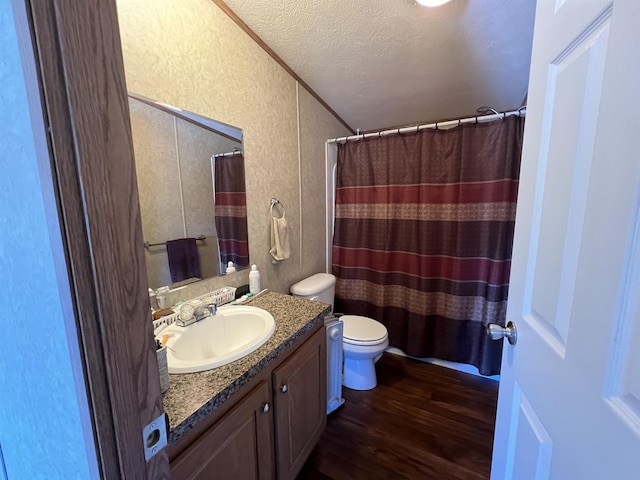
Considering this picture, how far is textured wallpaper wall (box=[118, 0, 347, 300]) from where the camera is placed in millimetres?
1106

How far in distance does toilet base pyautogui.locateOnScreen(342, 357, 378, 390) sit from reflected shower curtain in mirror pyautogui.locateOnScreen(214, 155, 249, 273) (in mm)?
1097

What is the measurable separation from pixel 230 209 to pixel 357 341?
3.85ft

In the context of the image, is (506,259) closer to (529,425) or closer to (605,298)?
(529,425)

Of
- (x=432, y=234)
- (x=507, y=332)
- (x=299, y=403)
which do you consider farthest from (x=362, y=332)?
(x=507, y=332)

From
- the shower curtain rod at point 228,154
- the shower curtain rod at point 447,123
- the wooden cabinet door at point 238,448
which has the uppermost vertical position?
the shower curtain rod at point 447,123

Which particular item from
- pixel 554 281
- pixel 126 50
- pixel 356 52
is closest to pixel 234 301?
pixel 126 50

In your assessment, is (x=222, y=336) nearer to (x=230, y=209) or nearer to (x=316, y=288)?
(x=230, y=209)

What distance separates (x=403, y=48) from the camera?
1556mm

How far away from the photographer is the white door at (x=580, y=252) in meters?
0.38

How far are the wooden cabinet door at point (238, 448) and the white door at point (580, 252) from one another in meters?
0.78

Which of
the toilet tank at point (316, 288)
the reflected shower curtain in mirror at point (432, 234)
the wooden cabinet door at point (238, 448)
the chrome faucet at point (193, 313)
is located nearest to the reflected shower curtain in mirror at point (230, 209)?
the chrome faucet at point (193, 313)

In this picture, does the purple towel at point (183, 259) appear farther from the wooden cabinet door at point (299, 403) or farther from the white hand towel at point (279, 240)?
the wooden cabinet door at point (299, 403)

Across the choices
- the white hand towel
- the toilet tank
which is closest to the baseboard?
the toilet tank

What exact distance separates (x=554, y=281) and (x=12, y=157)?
100 cm
